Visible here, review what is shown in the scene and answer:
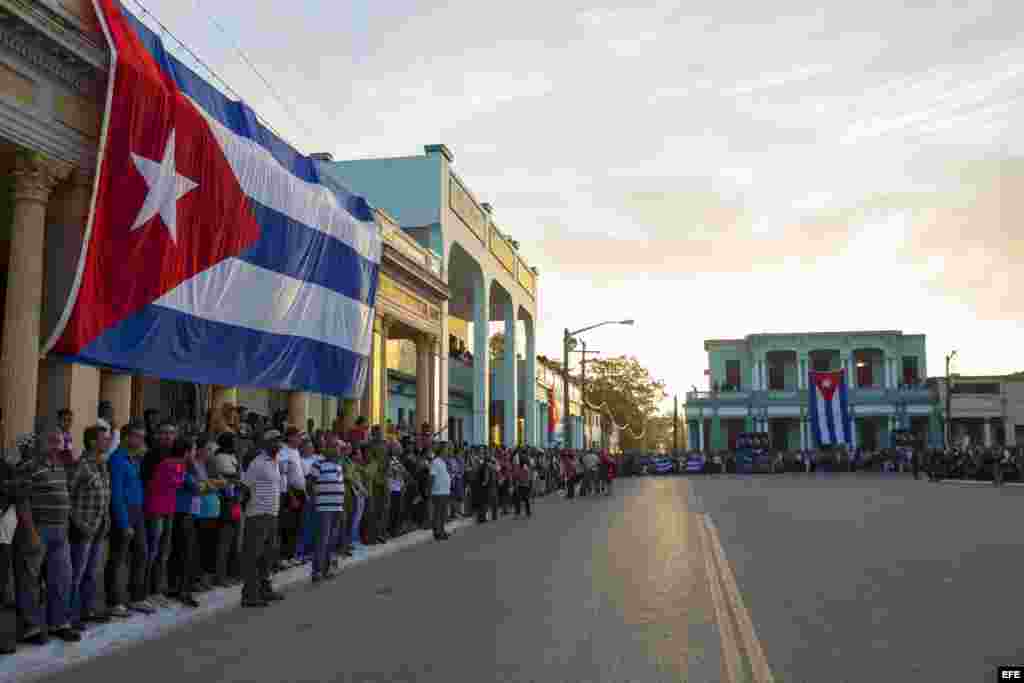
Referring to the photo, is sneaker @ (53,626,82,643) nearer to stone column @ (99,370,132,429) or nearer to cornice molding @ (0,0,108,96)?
stone column @ (99,370,132,429)

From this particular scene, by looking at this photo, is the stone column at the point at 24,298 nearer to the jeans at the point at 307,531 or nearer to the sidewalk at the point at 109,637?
the sidewalk at the point at 109,637

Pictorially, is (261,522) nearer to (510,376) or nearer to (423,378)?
(423,378)

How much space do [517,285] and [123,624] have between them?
3705 centimetres

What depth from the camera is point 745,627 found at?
28.1ft

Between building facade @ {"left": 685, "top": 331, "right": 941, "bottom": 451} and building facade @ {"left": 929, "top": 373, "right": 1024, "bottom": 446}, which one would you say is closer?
building facade @ {"left": 685, "top": 331, "right": 941, "bottom": 451}

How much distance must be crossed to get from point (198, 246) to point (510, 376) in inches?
1271

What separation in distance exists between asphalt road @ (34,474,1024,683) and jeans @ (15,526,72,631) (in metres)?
0.78

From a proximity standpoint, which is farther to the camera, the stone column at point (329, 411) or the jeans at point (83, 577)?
the stone column at point (329, 411)

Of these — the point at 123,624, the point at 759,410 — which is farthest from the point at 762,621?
the point at 759,410

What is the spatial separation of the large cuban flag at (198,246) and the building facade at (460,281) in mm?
6369

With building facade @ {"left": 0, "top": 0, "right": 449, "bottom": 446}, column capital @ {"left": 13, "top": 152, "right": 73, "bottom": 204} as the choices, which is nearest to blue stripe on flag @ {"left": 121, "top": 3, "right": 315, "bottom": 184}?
building facade @ {"left": 0, "top": 0, "right": 449, "bottom": 446}

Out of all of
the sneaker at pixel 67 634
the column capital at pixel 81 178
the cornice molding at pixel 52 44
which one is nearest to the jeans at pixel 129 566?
the sneaker at pixel 67 634

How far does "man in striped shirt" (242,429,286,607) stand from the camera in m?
10.7

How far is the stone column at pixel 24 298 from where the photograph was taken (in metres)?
11.8
